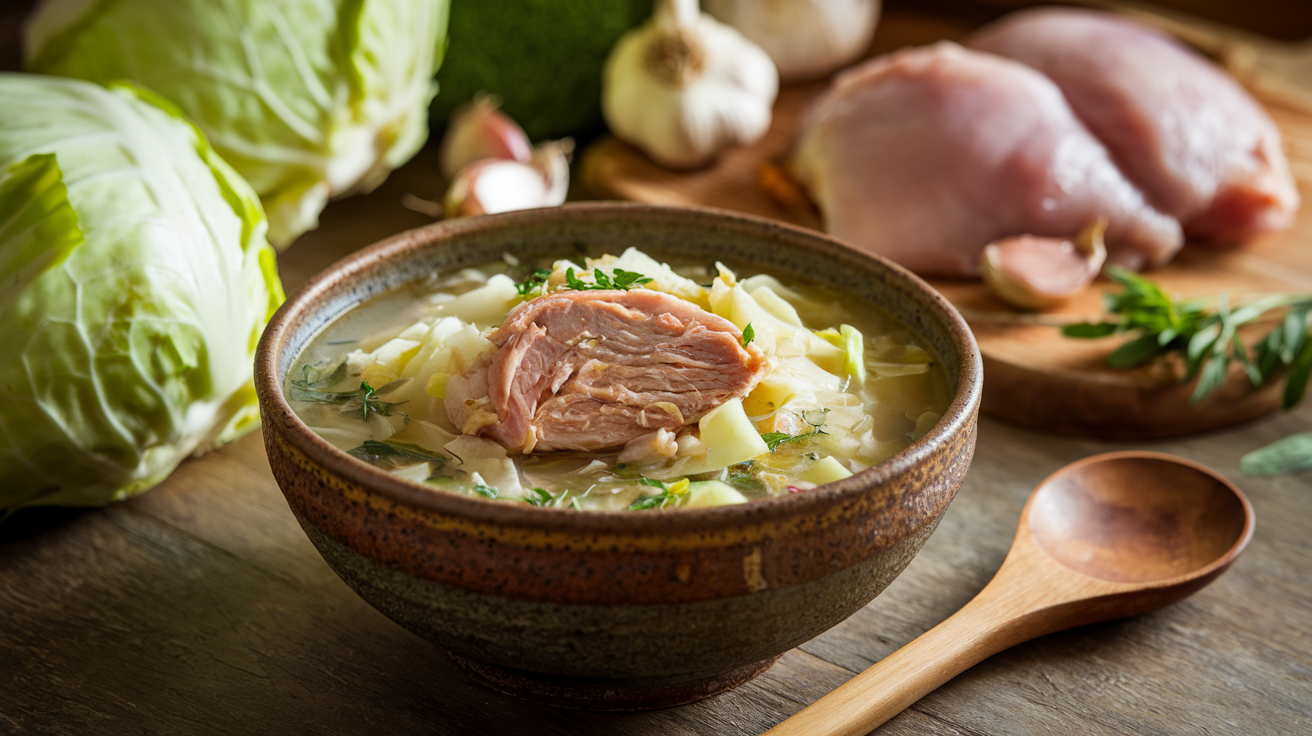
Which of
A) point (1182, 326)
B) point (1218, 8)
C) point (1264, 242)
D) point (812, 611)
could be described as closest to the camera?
point (812, 611)

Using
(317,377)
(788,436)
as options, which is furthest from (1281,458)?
(317,377)

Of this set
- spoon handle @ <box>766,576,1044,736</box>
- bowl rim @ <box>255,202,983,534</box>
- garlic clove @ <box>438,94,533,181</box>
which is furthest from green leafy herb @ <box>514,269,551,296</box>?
garlic clove @ <box>438,94,533,181</box>

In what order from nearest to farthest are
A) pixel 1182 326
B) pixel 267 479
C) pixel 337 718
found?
pixel 337 718 < pixel 267 479 < pixel 1182 326

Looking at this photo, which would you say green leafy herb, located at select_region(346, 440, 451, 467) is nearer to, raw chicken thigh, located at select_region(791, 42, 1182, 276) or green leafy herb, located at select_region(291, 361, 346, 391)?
green leafy herb, located at select_region(291, 361, 346, 391)

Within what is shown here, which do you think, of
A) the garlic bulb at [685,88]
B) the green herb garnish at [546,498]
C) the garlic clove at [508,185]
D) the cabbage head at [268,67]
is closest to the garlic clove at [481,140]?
the garlic clove at [508,185]

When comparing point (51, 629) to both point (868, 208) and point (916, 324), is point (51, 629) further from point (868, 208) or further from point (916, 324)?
point (868, 208)

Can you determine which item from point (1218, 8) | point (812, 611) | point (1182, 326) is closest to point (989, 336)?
point (1182, 326)
